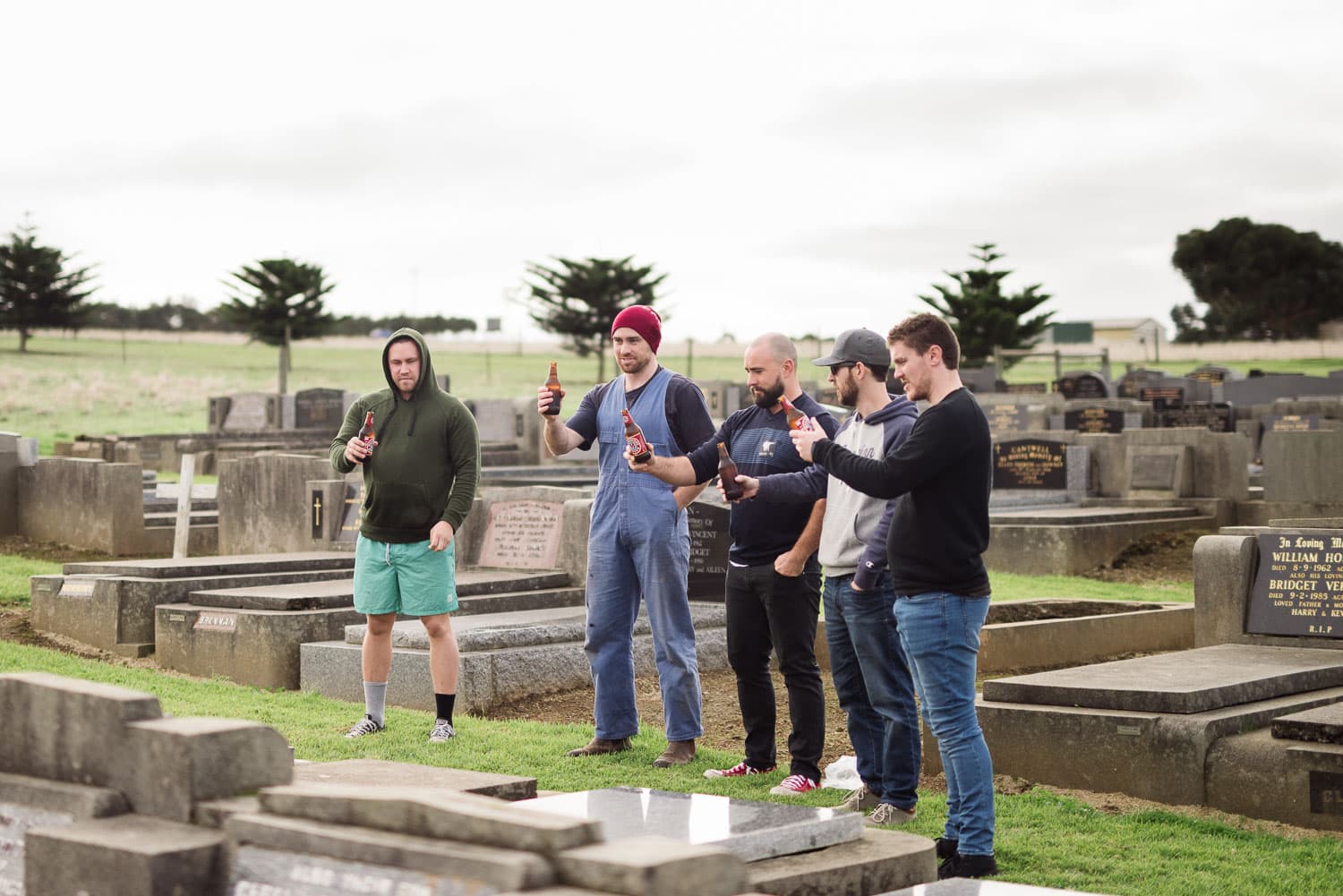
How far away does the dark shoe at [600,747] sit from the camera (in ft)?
23.2

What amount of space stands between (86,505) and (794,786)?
11.5m

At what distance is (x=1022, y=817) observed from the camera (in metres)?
6.23

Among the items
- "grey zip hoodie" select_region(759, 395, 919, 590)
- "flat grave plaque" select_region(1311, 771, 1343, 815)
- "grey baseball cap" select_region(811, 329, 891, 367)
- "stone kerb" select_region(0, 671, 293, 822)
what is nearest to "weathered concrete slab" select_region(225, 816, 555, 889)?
"stone kerb" select_region(0, 671, 293, 822)

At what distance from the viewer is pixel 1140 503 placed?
17938mm

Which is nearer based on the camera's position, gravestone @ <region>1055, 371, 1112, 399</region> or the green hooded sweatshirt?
the green hooded sweatshirt

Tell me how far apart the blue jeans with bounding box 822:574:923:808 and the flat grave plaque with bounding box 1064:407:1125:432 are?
63.3ft

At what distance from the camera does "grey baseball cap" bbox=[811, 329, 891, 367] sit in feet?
19.1

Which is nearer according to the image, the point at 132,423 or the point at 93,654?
the point at 93,654

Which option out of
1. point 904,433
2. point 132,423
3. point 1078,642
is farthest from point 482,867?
point 132,423

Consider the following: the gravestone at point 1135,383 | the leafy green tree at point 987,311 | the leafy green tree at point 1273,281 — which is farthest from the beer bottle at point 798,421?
the leafy green tree at point 1273,281

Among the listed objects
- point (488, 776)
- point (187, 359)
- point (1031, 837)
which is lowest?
point (1031, 837)

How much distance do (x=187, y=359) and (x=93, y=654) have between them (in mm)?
58754

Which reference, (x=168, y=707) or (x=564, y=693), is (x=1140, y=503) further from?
(x=168, y=707)

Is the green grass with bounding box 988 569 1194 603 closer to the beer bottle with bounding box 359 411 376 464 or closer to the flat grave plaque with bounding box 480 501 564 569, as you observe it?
the flat grave plaque with bounding box 480 501 564 569
